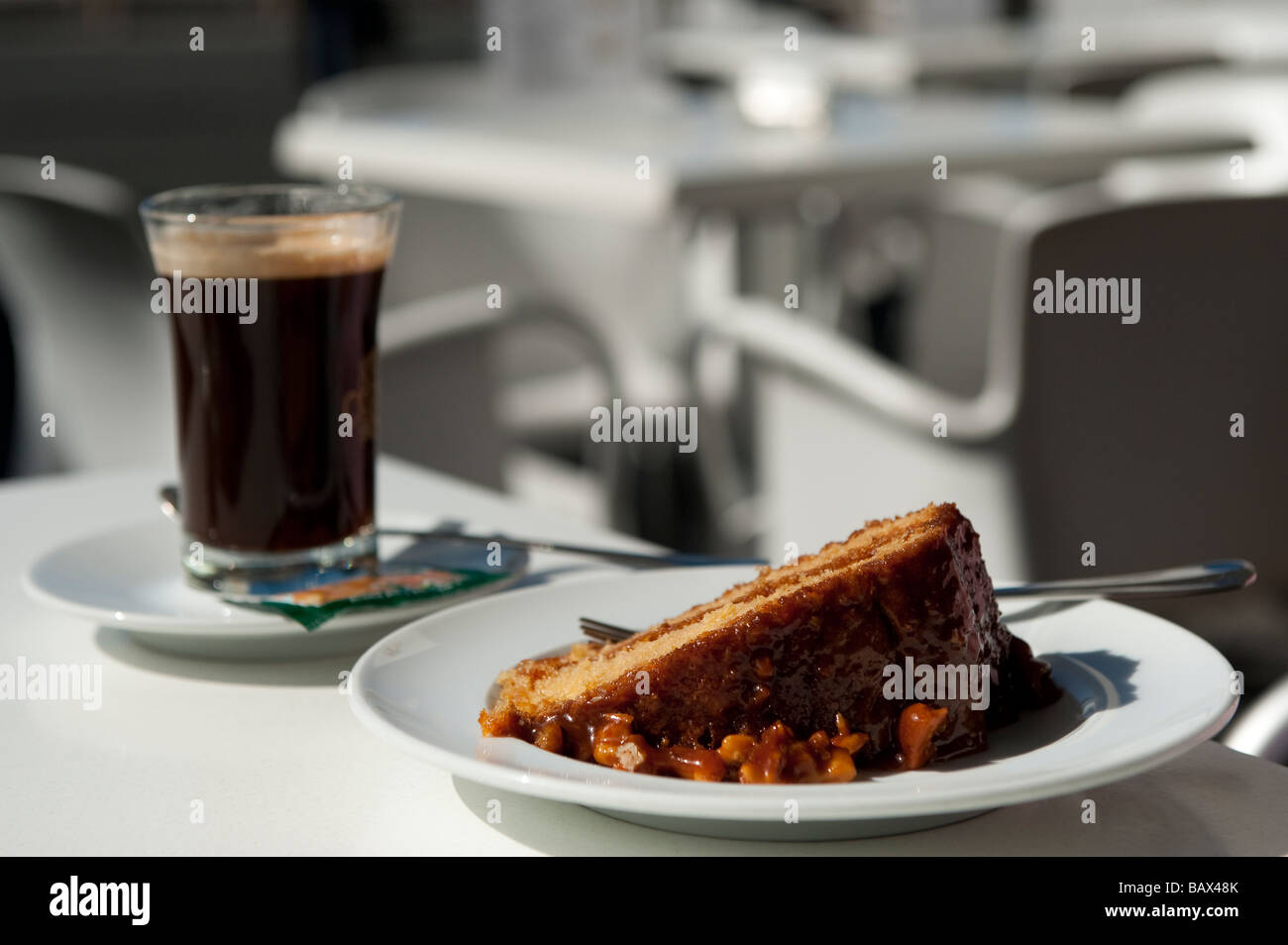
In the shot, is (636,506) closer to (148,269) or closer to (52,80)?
(148,269)

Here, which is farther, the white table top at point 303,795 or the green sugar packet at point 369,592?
the green sugar packet at point 369,592

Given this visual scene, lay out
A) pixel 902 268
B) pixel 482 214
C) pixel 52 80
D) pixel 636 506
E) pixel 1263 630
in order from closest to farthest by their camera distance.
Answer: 1. pixel 1263 630
2. pixel 636 506
3. pixel 482 214
4. pixel 902 268
5. pixel 52 80

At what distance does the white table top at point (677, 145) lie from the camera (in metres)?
2.35

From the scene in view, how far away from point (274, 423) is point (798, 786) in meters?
0.48

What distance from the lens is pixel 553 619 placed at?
851 mm

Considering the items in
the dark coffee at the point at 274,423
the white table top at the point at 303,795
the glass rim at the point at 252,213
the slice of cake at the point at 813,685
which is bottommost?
the white table top at the point at 303,795

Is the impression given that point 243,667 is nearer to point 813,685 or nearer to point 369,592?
point 369,592

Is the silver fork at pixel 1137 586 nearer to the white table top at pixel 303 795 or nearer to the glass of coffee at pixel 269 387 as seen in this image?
the white table top at pixel 303 795

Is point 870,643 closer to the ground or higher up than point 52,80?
closer to the ground

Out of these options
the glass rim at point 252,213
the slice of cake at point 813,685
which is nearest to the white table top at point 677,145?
the glass rim at point 252,213

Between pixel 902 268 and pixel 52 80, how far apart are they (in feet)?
27.0

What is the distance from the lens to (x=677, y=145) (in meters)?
2.64

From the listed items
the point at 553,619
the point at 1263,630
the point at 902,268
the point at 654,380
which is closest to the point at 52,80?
the point at 902,268

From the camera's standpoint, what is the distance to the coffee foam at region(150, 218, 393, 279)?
94 centimetres
